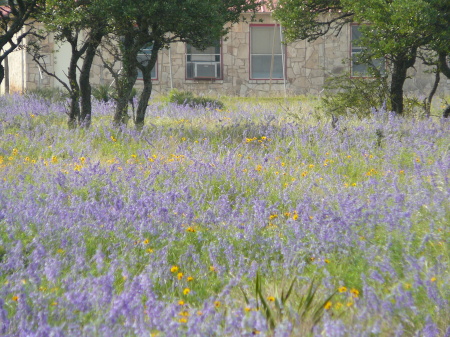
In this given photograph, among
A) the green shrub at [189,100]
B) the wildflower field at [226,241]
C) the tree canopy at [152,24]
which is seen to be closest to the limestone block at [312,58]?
the green shrub at [189,100]

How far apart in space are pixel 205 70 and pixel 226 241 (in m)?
19.4

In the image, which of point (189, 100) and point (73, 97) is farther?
point (189, 100)

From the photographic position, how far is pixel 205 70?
23109 millimetres

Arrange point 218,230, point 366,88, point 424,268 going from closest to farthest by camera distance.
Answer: point 424,268
point 218,230
point 366,88

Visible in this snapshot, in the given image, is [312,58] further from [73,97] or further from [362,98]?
[73,97]

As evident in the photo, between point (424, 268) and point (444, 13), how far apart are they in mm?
7507

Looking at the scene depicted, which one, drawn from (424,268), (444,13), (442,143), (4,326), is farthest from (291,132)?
(4,326)

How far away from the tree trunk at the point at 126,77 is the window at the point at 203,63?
12590mm

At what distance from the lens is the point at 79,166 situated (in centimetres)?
660

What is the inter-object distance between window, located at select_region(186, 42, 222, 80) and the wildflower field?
1510 cm

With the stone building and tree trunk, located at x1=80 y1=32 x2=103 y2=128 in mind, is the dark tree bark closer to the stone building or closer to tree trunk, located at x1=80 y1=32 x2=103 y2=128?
tree trunk, located at x1=80 y1=32 x2=103 y2=128

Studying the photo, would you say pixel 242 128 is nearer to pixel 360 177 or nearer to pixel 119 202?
pixel 360 177

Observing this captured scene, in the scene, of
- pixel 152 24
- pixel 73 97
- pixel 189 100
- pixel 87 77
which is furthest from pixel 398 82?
pixel 189 100

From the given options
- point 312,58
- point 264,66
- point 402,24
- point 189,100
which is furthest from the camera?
point 264,66
